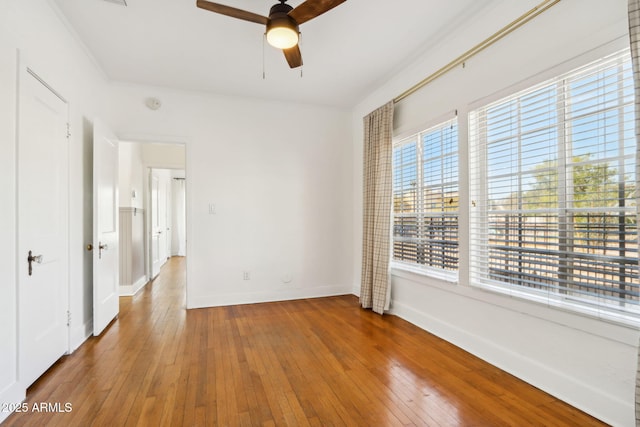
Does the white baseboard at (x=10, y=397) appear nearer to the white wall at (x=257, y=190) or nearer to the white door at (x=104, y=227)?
the white door at (x=104, y=227)

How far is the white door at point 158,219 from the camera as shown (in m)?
5.79

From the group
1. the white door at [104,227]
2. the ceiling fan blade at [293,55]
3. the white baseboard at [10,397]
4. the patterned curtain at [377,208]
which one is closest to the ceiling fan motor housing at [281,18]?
the ceiling fan blade at [293,55]

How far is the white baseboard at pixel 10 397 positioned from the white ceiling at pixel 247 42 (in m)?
2.72

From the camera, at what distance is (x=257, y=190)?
427 cm

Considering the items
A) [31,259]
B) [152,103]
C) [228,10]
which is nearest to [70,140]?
[31,259]

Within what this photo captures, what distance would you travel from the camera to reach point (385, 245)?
3654 millimetres

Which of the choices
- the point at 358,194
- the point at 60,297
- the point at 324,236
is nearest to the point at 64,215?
the point at 60,297

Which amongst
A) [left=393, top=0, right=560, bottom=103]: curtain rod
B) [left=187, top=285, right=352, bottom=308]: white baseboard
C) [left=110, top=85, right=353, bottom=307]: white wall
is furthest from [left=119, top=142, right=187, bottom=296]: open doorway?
[left=393, top=0, right=560, bottom=103]: curtain rod

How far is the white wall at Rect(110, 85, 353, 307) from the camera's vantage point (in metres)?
3.94

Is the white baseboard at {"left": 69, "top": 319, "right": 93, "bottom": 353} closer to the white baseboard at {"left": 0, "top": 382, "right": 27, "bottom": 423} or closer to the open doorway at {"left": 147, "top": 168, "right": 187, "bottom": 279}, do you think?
the white baseboard at {"left": 0, "top": 382, "right": 27, "bottom": 423}

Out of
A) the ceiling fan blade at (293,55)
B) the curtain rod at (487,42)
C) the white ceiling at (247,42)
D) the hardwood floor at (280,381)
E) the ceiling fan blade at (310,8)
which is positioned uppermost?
the white ceiling at (247,42)

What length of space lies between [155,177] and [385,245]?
16.9 ft

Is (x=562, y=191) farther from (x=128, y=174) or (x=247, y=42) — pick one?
(x=128, y=174)

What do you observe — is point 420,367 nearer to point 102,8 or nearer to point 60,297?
point 60,297
